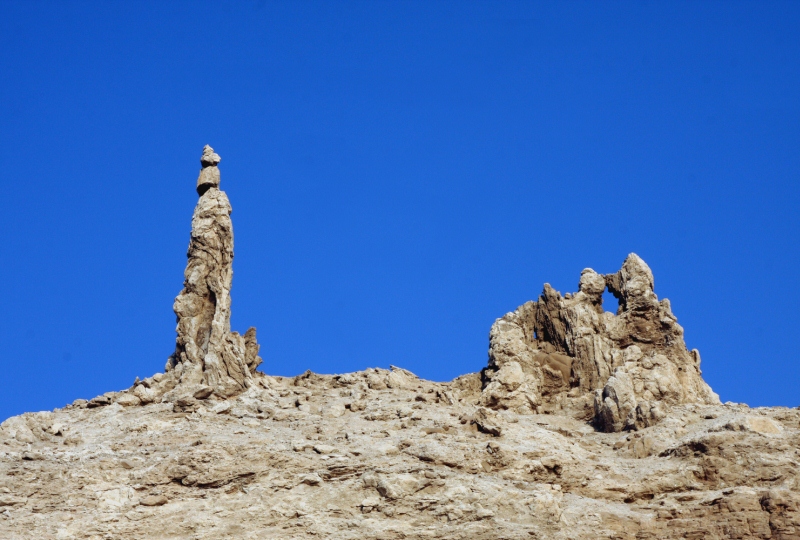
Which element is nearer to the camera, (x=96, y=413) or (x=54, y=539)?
(x=54, y=539)

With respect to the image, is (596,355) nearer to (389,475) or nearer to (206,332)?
(389,475)

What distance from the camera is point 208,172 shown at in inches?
2665

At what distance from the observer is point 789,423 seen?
56406 mm

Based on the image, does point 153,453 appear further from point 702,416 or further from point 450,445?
point 702,416

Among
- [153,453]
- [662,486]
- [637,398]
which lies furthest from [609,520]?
[153,453]

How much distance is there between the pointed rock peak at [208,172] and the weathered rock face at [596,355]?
45.8 feet

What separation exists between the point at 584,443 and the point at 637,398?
4464mm

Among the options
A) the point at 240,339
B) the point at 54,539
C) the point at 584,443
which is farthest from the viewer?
the point at 240,339

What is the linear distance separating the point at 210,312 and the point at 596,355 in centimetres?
1637

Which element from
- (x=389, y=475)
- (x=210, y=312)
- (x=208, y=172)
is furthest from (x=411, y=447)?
(x=208, y=172)

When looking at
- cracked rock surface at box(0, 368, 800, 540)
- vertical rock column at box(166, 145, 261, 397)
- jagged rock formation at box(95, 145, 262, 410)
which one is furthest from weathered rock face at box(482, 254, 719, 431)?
jagged rock formation at box(95, 145, 262, 410)

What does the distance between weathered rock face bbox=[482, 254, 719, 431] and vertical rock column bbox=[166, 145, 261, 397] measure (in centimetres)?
1040

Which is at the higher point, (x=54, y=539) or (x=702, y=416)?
(x=702, y=416)

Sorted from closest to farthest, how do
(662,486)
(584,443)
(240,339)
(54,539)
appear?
(54,539), (662,486), (584,443), (240,339)
